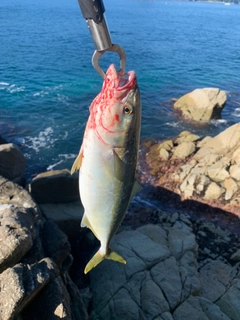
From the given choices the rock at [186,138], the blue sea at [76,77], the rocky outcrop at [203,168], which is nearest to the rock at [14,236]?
the rocky outcrop at [203,168]

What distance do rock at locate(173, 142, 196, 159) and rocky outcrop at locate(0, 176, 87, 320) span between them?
1420 cm

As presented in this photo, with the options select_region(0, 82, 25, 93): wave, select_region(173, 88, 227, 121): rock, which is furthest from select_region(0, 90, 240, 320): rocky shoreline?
select_region(0, 82, 25, 93): wave

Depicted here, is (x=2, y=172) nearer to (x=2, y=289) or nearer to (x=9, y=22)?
(x=2, y=289)

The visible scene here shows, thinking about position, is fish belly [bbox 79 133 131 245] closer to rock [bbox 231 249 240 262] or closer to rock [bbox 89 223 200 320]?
rock [bbox 89 223 200 320]

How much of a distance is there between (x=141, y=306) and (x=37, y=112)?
81.3 feet

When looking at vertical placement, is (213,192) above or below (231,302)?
below

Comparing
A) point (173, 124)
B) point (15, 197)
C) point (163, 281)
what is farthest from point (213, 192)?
point (173, 124)

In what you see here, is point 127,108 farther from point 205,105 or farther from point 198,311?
point 205,105

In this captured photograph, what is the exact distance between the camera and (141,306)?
10.0 metres

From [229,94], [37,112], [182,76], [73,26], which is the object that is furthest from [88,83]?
[73,26]

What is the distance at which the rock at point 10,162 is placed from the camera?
695 inches

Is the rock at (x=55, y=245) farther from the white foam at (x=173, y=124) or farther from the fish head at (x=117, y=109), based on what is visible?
the white foam at (x=173, y=124)

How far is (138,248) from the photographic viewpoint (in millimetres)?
12836

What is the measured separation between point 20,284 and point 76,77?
36.5 m
